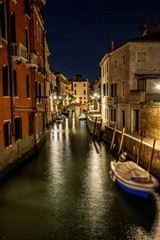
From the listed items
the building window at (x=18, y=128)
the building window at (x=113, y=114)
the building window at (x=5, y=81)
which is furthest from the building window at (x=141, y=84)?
the building window at (x=5, y=81)

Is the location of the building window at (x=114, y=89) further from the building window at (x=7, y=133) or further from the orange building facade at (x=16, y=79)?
the building window at (x=7, y=133)

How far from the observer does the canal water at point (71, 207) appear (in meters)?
8.36

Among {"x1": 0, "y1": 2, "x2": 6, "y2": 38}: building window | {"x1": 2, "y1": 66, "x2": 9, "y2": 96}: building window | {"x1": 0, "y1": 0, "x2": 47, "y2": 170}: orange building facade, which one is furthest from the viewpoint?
{"x1": 2, "y1": 66, "x2": 9, "y2": 96}: building window

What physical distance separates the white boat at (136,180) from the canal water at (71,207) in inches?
31.7

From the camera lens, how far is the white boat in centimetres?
988

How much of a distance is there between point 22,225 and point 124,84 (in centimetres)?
1896

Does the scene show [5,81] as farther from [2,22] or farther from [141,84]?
[141,84]

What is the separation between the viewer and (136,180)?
1032 centimetres

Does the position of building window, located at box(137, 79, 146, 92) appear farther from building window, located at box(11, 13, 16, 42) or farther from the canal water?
building window, located at box(11, 13, 16, 42)

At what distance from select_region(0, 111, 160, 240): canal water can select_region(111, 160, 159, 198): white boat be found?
31.7 inches

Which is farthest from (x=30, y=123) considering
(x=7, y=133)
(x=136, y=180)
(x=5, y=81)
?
(x=136, y=180)

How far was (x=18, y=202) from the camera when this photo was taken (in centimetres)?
1055

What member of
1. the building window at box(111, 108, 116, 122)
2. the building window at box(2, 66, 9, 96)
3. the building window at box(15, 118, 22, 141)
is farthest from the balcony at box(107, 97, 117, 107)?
the building window at box(2, 66, 9, 96)

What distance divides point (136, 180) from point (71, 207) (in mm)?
3526
